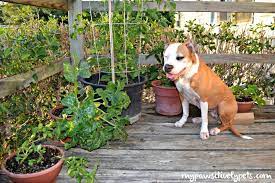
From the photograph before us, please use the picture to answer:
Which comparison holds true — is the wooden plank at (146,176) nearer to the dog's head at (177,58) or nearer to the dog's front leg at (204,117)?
the dog's front leg at (204,117)

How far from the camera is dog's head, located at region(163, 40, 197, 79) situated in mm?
2146

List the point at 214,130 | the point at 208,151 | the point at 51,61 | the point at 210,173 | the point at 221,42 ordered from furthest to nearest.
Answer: the point at 221,42 < the point at 51,61 < the point at 214,130 < the point at 208,151 < the point at 210,173

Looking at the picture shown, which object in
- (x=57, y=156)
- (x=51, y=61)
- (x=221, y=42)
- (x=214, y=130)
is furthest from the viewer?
(x=221, y=42)

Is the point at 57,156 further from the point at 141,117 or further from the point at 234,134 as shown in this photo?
the point at 234,134

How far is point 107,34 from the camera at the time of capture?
106 inches

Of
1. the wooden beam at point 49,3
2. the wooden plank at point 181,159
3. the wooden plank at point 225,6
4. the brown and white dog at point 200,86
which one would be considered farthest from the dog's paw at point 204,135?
the wooden beam at point 49,3

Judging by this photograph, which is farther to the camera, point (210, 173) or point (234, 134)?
point (234, 134)

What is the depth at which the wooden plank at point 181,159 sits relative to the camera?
193 centimetres

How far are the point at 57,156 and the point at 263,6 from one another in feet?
8.01

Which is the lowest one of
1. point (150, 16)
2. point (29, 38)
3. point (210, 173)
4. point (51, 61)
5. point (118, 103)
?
point (210, 173)

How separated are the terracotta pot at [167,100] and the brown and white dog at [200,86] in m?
0.27

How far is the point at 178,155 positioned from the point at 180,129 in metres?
0.48

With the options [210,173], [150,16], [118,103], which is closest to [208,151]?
[210,173]

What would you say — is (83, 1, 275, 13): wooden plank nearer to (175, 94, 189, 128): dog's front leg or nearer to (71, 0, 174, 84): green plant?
(71, 0, 174, 84): green plant
